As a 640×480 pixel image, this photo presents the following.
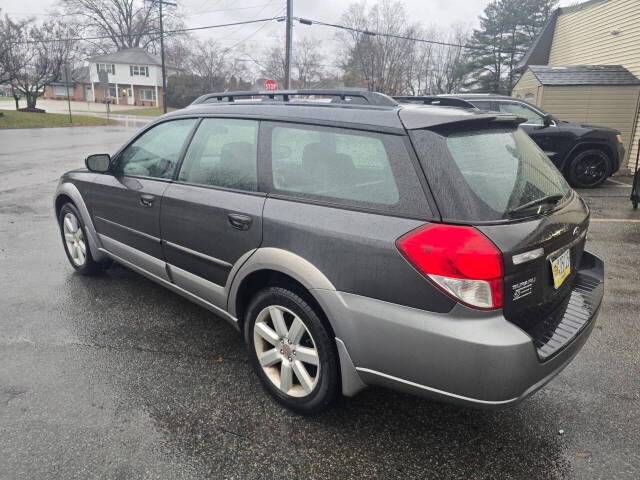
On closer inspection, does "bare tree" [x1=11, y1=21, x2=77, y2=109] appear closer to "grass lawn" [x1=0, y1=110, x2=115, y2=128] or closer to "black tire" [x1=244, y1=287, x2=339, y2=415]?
"grass lawn" [x1=0, y1=110, x2=115, y2=128]

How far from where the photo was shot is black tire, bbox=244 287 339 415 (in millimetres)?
2289

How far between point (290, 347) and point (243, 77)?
60.7 meters

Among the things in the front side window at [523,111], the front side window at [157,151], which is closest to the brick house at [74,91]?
the front side window at [523,111]

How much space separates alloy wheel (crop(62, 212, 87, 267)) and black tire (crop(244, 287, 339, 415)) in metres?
2.57

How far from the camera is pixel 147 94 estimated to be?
220 feet

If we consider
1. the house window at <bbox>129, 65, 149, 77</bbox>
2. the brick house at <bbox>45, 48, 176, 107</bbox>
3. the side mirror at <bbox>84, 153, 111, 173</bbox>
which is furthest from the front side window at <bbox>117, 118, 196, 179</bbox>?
the house window at <bbox>129, 65, 149, 77</bbox>

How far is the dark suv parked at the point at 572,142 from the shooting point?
9.61 metres

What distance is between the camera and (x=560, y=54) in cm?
1759

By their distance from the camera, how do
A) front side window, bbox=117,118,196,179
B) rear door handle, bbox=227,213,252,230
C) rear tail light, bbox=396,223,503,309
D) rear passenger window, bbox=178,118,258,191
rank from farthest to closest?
1. front side window, bbox=117,118,196,179
2. rear passenger window, bbox=178,118,258,191
3. rear door handle, bbox=227,213,252,230
4. rear tail light, bbox=396,223,503,309

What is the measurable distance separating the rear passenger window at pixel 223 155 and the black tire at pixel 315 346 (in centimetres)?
64

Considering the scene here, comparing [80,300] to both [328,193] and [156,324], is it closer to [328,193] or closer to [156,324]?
[156,324]

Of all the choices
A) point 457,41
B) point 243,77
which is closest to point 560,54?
point 457,41

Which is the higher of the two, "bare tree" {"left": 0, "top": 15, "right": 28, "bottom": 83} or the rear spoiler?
"bare tree" {"left": 0, "top": 15, "right": 28, "bottom": 83}

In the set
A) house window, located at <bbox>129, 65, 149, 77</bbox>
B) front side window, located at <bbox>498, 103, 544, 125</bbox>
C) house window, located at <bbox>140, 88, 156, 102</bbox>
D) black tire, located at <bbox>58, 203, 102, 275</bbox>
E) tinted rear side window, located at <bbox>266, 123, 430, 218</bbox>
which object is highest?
house window, located at <bbox>129, 65, 149, 77</bbox>
